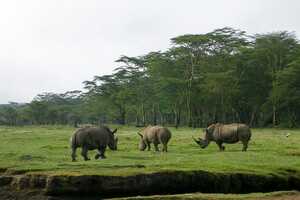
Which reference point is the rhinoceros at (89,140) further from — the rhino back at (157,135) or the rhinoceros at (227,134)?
the rhinoceros at (227,134)

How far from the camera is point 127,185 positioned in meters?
14.8

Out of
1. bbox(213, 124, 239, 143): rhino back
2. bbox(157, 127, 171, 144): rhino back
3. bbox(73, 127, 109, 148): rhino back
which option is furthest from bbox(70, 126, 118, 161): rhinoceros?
bbox(213, 124, 239, 143): rhino back

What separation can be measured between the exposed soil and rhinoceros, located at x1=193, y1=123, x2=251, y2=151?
9.79 m

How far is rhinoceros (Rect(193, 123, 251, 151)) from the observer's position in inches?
1048

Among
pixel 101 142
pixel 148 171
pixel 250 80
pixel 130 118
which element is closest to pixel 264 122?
pixel 250 80

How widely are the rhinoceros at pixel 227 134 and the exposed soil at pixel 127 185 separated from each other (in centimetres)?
979

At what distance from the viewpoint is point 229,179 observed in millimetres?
16188

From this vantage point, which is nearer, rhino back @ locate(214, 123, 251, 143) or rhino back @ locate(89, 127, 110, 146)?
rhino back @ locate(89, 127, 110, 146)

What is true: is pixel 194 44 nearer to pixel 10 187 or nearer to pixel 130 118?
pixel 130 118

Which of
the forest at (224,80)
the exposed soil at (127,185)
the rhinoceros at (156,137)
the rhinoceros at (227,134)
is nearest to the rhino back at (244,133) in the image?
the rhinoceros at (227,134)

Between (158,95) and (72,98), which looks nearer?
(158,95)

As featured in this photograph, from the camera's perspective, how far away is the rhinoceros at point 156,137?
26.3 meters

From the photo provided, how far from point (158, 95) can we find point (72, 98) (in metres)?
51.4

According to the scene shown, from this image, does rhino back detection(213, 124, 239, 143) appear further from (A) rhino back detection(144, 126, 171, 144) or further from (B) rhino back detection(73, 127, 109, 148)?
(B) rhino back detection(73, 127, 109, 148)
